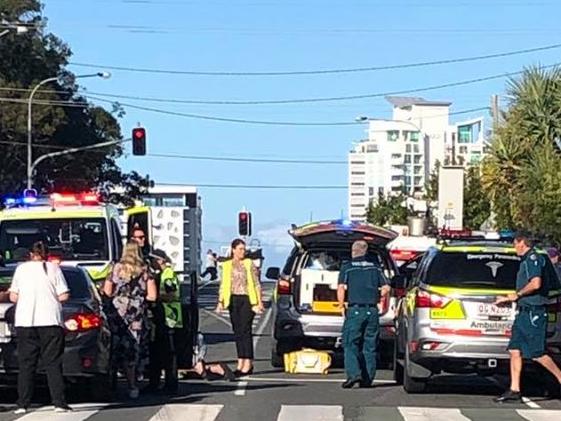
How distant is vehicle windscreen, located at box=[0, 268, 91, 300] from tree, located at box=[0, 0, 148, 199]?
139 feet

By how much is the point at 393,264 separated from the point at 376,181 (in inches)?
6396

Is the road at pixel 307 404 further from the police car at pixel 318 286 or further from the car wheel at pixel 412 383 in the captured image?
the police car at pixel 318 286

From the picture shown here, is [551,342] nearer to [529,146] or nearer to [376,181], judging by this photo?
[529,146]

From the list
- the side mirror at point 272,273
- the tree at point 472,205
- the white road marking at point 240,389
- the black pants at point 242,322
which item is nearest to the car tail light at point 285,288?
the black pants at point 242,322

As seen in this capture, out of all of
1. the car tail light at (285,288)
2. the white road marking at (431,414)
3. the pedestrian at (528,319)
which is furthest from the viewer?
the car tail light at (285,288)

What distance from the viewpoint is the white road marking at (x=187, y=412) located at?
533 inches

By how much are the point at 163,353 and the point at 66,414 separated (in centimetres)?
225

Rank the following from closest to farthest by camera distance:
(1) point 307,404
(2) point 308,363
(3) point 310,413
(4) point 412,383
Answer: (3) point 310,413, (1) point 307,404, (4) point 412,383, (2) point 308,363

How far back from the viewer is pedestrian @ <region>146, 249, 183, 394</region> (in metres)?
15.8

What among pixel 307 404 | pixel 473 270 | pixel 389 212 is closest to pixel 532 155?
pixel 473 270

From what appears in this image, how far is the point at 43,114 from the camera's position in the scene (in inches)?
2355

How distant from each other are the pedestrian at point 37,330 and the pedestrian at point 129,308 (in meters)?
1.26

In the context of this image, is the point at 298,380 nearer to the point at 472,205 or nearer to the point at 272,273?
the point at 272,273

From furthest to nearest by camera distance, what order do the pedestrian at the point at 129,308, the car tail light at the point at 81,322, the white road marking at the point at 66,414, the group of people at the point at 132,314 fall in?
1. the pedestrian at the point at 129,308
2. the car tail light at the point at 81,322
3. the group of people at the point at 132,314
4. the white road marking at the point at 66,414
